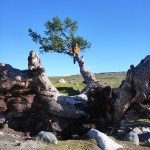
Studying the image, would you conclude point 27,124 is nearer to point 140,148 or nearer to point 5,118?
point 5,118

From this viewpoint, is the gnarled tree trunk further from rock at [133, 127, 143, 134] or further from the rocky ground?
the rocky ground

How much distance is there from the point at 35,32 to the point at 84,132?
24931mm

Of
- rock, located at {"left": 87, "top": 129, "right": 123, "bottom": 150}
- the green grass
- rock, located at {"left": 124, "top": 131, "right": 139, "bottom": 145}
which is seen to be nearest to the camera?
the green grass

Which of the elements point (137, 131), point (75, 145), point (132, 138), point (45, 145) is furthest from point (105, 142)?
point (137, 131)

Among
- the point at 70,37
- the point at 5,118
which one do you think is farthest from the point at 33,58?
the point at 70,37

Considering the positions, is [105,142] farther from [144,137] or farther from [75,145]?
[144,137]

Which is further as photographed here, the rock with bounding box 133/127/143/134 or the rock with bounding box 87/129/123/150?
the rock with bounding box 133/127/143/134

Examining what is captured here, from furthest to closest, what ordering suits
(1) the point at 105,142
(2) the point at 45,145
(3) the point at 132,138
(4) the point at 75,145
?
(3) the point at 132,138
(1) the point at 105,142
(4) the point at 75,145
(2) the point at 45,145

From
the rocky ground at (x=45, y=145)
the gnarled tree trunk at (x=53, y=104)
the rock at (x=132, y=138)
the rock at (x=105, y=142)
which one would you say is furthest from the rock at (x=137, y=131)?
the rock at (x=105, y=142)

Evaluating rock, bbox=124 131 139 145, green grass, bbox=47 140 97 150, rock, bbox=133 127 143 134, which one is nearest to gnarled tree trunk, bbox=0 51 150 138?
rock, bbox=124 131 139 145

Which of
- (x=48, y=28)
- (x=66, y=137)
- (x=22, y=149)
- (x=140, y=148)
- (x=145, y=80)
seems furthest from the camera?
(x=48, y=28)

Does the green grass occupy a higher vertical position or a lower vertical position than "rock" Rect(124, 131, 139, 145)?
higher

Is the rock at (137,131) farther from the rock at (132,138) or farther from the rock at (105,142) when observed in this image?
the rock at (105,142)

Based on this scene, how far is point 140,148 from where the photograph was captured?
14.9m
